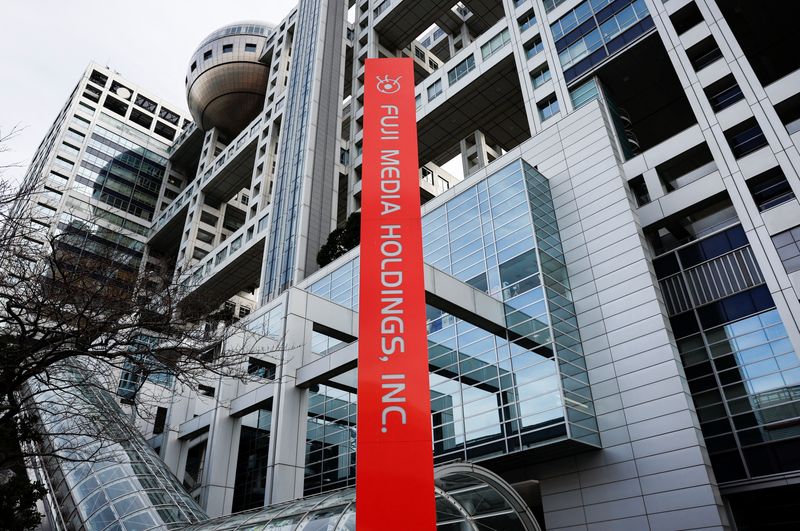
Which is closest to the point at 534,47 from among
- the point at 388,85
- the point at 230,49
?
the point at 388,85

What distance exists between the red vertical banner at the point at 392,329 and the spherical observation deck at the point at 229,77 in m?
67.6

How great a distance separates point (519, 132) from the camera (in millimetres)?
51375

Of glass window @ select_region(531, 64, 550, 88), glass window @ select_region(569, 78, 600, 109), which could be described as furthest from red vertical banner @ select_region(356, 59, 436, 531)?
glass window @ select_region(531, 64, 550, 88)

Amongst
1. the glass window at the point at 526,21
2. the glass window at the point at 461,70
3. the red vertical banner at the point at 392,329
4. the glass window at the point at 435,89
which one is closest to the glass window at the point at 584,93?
the glass window at the point at 526,21

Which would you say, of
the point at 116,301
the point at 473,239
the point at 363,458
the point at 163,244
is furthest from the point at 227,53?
the point at 363,458

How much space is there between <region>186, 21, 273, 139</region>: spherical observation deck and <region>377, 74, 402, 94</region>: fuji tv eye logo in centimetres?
6757

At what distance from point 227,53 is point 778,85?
223ft

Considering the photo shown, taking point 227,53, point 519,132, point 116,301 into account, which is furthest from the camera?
point 227,53

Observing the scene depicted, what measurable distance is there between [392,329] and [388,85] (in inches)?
250

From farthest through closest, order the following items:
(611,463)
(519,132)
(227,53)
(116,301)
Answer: (227,53)
(519,132)
(611,463)
(116,301)

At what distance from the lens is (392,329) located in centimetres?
1071

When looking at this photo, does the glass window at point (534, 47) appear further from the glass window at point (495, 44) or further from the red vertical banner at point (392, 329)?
the red vertical banner at point (392, 329)

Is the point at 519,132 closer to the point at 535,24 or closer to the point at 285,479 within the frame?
the point at 535,24

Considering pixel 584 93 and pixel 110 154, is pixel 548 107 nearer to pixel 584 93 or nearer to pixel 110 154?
pixel 584 93
